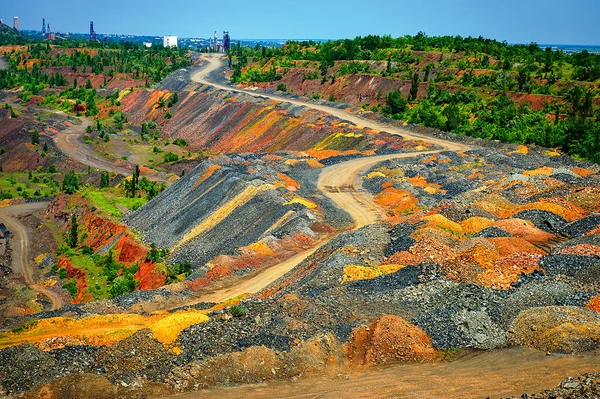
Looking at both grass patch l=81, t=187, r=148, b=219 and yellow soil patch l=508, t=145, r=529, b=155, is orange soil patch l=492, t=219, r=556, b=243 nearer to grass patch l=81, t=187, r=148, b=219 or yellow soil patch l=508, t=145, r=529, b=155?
yellow soil patch l=508, t=145, r=529, b=155

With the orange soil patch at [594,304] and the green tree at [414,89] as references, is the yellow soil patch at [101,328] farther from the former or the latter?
the green tree at [414,89]

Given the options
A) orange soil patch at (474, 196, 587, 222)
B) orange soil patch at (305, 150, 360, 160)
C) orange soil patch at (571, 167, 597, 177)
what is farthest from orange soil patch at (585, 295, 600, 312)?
orange soil patch at (305, 150, 360, 160)

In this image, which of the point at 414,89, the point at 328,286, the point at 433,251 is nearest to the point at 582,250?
→ the point at 433,251

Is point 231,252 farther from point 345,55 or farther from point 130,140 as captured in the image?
point 345,55

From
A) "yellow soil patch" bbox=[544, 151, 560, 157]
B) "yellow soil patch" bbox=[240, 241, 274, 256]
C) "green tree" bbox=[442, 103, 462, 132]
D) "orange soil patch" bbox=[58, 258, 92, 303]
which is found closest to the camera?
"yellow soil patch" bbox=[240, 241, 274, 256]

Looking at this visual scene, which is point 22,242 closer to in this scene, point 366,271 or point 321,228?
point 321,228

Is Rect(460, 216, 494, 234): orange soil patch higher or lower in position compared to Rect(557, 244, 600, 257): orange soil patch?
higher
